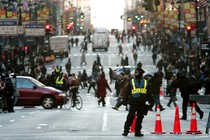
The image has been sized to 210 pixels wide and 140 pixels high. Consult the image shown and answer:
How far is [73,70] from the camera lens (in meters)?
86.9

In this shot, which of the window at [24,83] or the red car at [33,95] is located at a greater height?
the window at [24,83]

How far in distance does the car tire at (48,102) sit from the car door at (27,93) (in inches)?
8.8

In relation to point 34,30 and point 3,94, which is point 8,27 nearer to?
point 34,30

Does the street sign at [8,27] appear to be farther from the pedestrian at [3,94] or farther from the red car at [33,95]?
the pedestrian at [3,94]

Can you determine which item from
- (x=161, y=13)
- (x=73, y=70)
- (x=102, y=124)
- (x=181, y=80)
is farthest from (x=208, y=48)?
(x=161, y=13)

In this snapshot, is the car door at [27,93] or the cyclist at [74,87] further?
the cyclist at [74,87]

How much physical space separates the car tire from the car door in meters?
0.22

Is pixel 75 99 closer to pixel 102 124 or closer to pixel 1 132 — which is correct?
pixel 102 124

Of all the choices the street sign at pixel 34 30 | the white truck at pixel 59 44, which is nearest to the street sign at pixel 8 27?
the street sign at pixel 34 30

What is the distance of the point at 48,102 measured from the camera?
1435 inches

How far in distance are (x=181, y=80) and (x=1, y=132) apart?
771 cm

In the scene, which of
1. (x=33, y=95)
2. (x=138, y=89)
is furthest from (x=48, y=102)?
(x=138, y=89)

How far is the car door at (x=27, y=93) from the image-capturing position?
36.2 m

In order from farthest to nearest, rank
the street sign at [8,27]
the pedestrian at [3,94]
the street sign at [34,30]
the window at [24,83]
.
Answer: the street sign at [34,30]
the street sign at [8,27]
the window at [24,83]
the pedestrian at [3,94]
